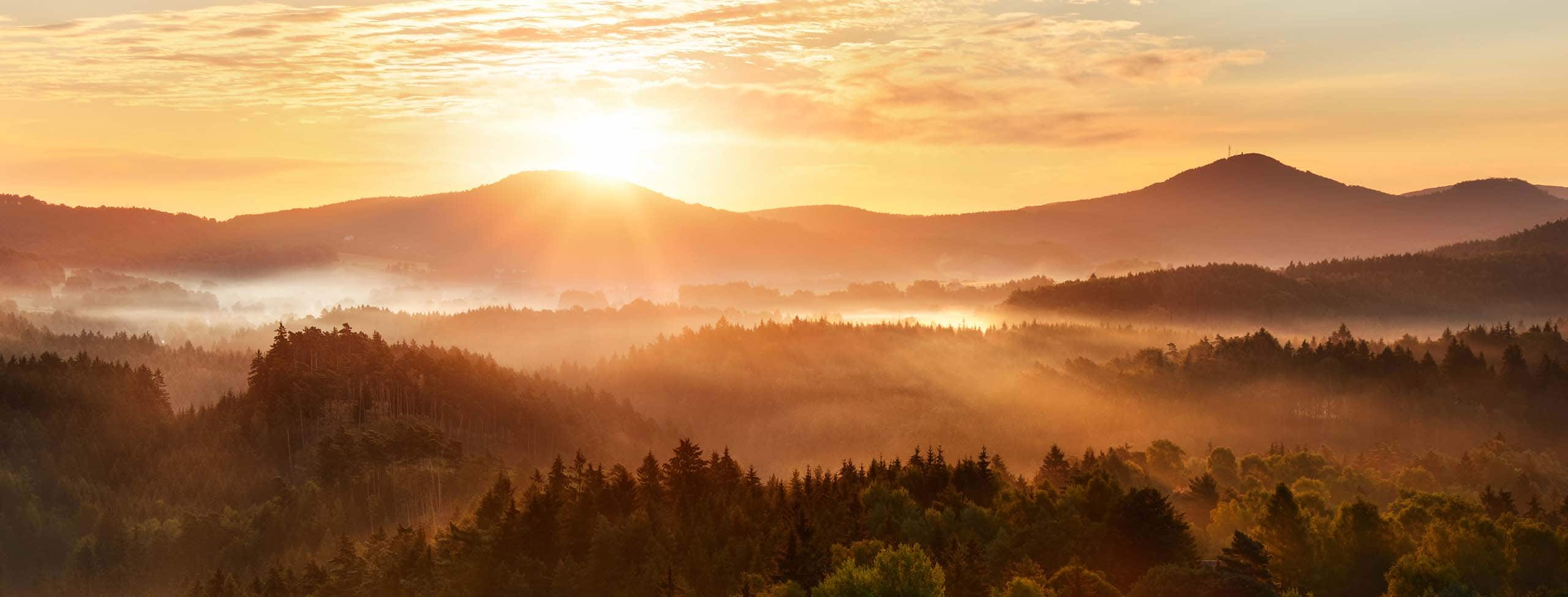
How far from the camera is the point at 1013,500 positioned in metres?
126

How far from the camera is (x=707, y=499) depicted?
479 ft

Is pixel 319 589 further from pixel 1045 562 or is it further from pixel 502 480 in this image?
pixel 1045 562

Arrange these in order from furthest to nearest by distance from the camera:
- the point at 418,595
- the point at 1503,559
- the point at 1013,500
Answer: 1. the point at 418,595
2. the point at 1013,500
3. the point at 1503,559

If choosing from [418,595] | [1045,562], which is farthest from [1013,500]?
[418,595]

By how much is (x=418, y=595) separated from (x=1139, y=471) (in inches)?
4174

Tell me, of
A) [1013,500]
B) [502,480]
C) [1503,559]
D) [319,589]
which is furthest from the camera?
[502,480]

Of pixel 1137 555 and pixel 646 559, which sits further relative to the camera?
pixel 646 559

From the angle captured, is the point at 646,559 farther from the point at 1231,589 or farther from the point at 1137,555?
the point at 1231,589

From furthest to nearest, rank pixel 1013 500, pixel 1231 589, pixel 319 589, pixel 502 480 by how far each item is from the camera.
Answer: pixel 502 480, pixel 319 589, pixel 1013 500, pixel 1231 589

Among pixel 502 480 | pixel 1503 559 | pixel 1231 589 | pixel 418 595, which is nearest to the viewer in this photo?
pixel 1231 589

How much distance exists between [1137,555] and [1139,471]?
8589 centimetres

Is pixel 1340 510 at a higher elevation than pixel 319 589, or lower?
higher

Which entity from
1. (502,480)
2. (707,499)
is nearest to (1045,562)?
(707,499)

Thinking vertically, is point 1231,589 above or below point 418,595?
above
